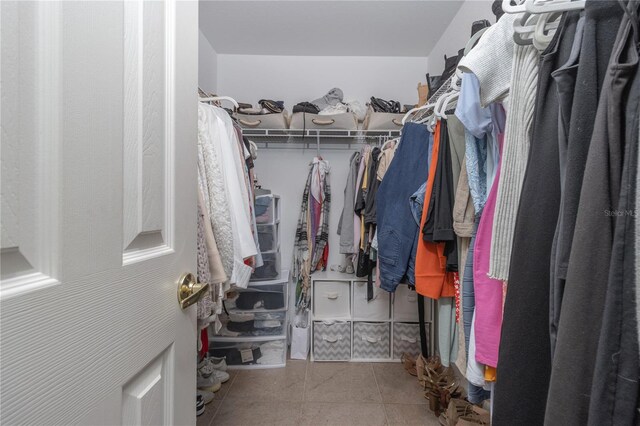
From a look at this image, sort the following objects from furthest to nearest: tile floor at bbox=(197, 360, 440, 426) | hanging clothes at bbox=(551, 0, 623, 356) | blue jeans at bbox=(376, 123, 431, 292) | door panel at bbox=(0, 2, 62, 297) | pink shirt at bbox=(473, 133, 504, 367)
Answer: tile floor at bbox=(197, 360, 440, 426) < blue jeans at bbox=(376, 123, 431, 292) < pink shirt at bbox=(473, 133, 504, 367) < hanging clothes at bbox=(551, 0, 623, 356) < door panel at bbox=(0, 2, 62, 297)

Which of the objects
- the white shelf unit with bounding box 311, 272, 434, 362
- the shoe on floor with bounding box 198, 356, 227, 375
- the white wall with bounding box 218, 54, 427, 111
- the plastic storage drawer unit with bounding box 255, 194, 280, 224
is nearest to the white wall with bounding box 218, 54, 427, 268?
the white wall with bounding box 218, 54, 427, 111

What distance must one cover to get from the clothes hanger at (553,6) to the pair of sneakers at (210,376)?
207 cm

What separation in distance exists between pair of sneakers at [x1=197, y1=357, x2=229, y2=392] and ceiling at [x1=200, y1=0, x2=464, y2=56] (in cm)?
229

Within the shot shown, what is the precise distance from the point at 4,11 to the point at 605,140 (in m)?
0.68

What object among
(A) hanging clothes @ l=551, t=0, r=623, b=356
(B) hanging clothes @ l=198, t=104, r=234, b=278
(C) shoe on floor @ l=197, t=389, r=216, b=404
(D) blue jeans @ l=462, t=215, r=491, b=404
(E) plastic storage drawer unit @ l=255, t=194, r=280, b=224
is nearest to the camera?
(A) hanging clothes @ l=551, t=0, r=623, b=356

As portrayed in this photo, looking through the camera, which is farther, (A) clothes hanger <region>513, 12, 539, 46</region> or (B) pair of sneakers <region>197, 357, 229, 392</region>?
(B) pair of sneakers <region>197, 357, 229, 392</region>

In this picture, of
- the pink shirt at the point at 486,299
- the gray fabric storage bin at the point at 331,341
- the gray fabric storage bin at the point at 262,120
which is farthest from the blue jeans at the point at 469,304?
the gray fabric storage bin at the point at 262,120

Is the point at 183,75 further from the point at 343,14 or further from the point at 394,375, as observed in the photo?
the point at 394,375

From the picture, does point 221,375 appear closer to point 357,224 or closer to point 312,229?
point 312,229

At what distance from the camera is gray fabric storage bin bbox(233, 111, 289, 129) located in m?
1.98

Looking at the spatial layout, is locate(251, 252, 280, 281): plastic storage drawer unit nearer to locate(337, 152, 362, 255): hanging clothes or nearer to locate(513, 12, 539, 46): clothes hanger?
locate(337, 152, 362, 255): hanging clothes

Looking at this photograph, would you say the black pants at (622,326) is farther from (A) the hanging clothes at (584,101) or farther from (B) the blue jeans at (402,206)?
(B) the blue jeans at (402,206)

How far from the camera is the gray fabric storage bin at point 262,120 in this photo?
1.98 metres

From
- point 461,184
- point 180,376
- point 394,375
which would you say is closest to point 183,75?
point 180,376
